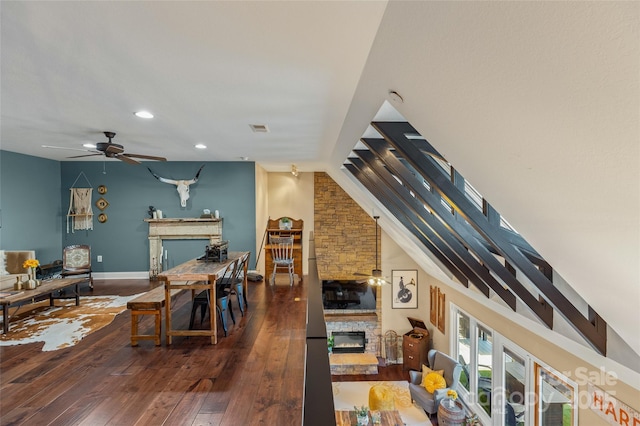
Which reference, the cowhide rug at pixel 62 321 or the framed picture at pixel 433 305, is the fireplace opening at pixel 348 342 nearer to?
the framed picture at pixel 433 305

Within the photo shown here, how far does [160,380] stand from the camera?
8.26ft

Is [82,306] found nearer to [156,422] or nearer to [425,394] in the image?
[156,422]

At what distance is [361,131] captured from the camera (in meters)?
3.05

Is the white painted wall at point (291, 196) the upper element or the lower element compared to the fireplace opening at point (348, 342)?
upper

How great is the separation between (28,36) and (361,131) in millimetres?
2505

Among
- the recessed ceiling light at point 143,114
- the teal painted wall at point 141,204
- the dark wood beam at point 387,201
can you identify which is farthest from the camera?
the teal painted wall at point 141,204

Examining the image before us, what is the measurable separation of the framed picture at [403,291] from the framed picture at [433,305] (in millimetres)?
477

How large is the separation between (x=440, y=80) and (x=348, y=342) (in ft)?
27.0

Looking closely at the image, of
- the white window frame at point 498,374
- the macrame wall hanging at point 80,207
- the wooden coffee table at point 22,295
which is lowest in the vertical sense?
the white window frame at point 498,374

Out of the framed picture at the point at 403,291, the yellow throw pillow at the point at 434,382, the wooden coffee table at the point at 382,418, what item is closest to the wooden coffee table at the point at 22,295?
the wooden coffee table at the point at 382,418

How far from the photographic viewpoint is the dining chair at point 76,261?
18.6 feet

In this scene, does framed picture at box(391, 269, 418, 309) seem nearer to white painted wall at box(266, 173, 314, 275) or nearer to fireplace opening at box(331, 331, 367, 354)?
fireplace opening at box(331, 331, 367, 354)

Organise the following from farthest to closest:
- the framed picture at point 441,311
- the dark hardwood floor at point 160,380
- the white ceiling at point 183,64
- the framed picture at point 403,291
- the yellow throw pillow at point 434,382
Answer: the framed picture at point 403,291 < the framed picture at point 441,311 < the yellow throw pillow at point 434,382 < the dark hardwood floor at point 160,380 < the white ceiling at point 183,64

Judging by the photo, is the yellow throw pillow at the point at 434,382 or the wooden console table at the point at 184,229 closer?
the yellow throw pillow at the point at 434,382
